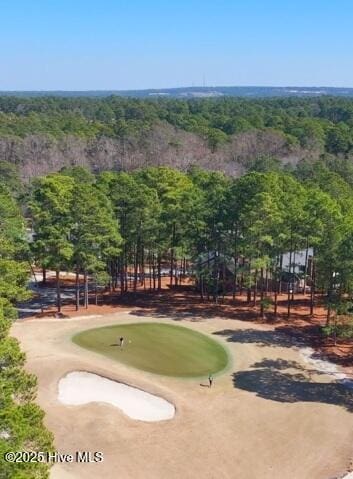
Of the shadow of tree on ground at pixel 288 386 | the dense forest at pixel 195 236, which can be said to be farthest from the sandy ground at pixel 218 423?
the dense forest at pixel 195 236

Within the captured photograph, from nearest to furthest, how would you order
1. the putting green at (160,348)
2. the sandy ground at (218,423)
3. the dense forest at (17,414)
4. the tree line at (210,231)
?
1. the dense forest at (17,414)
2. the sandy ground at (218,423)
3. the putting green at (160,348)
4. the tree line at (210,231)

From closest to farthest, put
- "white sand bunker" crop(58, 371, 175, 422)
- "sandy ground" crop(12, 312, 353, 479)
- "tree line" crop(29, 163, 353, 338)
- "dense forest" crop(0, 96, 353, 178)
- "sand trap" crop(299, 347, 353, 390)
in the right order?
1. "sandy ground" crop(12, 312, 353, 479)
2. "white sand bunker" crop(58, 371, 175, 422)
3. "sand trap" crop(299, 347, 353, 390)
4. "tree line" crop(29, 163, 353, 338)
5. "dense forest" crop(0, 96, 353, 178)

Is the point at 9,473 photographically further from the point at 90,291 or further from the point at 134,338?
the point at 90,291

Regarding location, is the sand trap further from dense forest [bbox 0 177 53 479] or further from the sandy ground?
dense forest [bbox 0 177 53 479]

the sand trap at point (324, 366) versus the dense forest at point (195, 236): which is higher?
the dense forest at point (195, 236)

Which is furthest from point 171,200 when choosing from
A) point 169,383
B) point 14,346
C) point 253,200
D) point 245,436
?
point 14,346

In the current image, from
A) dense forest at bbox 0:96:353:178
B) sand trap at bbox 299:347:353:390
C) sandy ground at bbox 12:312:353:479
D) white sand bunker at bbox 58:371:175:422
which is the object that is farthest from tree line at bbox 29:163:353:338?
dense forest at bbox 0:96:353:178

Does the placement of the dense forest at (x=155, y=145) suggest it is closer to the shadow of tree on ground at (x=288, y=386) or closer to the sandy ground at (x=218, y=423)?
the shadow of tree on ground at (x=288, y=386)
